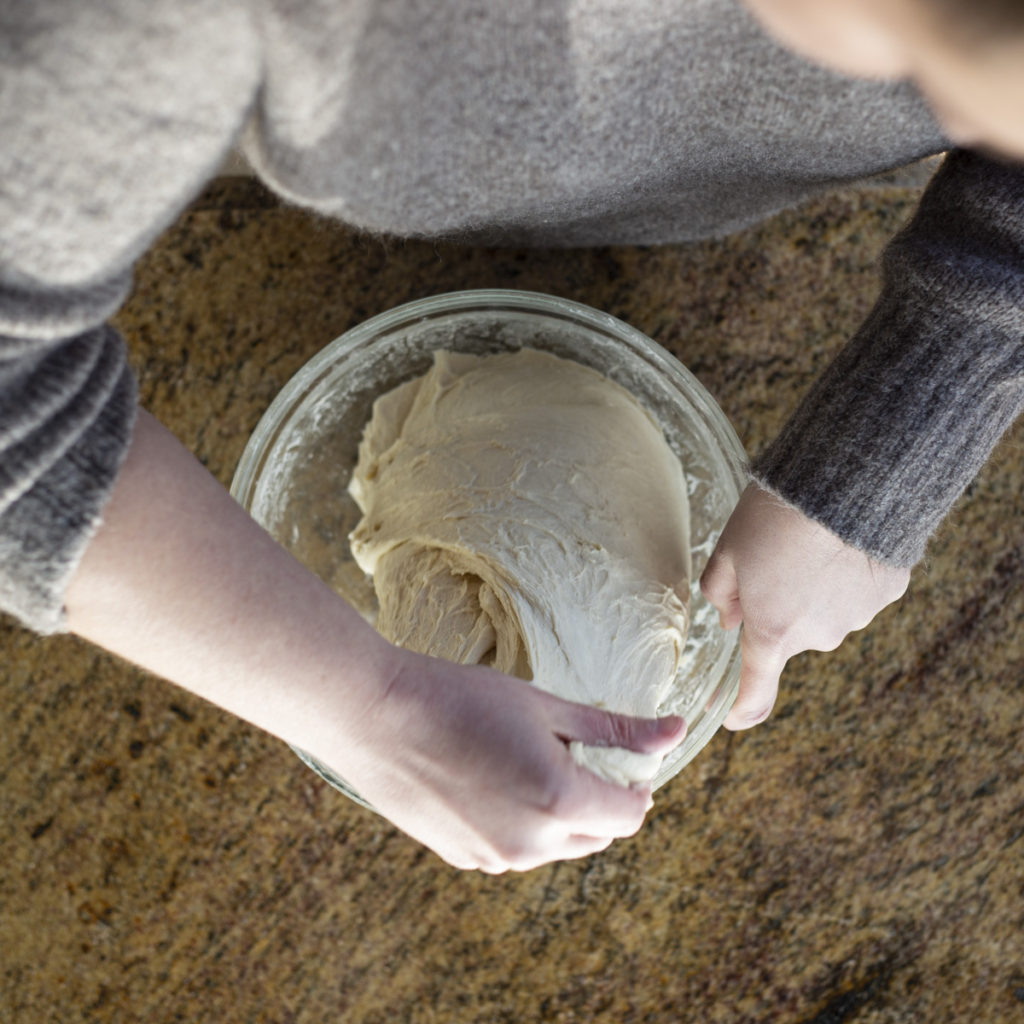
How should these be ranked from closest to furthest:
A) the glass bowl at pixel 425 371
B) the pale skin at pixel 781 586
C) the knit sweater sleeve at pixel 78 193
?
1. the knit sweater sleeve at pixel 78 193
2. the pale skin at pixel 781 586
3. the glass bowl at pixel 425 371

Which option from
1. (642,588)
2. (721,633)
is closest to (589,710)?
(642,588)

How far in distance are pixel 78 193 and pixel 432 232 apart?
0.73 ft

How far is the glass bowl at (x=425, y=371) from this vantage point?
2.27ft

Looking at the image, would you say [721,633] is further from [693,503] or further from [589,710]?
[589,710]

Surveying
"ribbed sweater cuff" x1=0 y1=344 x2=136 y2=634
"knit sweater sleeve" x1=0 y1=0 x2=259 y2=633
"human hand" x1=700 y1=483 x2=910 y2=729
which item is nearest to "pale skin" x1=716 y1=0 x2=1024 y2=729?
"human hand" x1=700 y1=483 x2=910 y2=729

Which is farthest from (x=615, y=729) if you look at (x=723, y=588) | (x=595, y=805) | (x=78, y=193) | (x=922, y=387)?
(x=78, y=193)

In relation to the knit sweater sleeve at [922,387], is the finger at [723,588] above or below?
below

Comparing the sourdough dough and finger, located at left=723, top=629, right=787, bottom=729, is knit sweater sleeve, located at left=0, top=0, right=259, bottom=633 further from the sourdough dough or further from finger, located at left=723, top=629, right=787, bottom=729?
finger, located at left=723, top=629, right=787, bottom=729

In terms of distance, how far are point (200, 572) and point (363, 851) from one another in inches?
16.8

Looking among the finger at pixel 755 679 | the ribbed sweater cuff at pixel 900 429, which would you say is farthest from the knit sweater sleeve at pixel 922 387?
the finger at pixel 755 679

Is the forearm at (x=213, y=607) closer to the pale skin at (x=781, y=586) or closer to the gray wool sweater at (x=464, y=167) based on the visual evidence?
the gray wool sweater at (x=464, y=167)

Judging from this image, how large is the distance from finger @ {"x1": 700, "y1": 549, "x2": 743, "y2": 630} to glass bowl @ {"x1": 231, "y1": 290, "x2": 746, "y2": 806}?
0.07 meters

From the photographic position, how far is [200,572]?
1.44 feet

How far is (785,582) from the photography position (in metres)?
0.58
